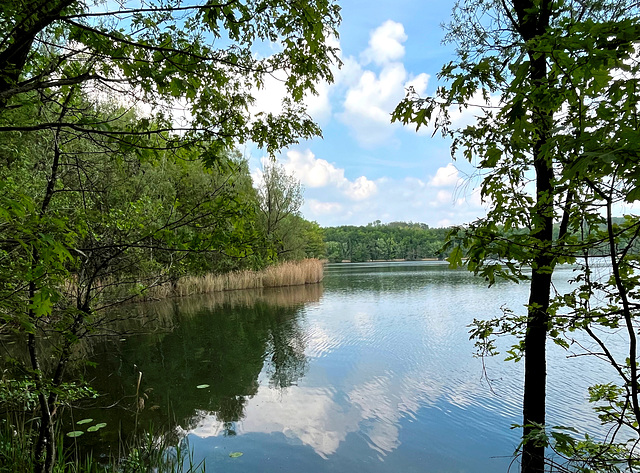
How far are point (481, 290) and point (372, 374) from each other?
13025 millimetres

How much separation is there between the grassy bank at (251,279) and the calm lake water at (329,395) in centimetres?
790

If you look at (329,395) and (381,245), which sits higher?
(381,245)

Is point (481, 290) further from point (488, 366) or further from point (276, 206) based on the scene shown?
point (276, 206)

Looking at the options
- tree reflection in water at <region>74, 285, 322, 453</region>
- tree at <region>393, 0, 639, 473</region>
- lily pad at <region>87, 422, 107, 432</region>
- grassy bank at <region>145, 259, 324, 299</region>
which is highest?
tree at <region>393, 0, 639, 473</region>

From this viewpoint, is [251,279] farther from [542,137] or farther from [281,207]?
[542,137]

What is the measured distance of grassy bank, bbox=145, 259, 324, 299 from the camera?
57.8 ft

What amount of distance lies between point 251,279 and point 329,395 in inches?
618

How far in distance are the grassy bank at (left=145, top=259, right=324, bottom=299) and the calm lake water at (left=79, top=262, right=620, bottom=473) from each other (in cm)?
790

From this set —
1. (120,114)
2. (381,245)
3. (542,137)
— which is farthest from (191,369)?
(381,245)

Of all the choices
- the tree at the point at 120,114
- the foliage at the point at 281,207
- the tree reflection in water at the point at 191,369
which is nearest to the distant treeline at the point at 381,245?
the foliage at the point at 281,207

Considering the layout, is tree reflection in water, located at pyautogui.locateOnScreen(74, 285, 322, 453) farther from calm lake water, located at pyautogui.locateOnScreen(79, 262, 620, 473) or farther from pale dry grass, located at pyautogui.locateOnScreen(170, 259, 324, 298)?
pale dry grass, located at pyautogui.locateOnScreen(170, 259, 324, 298)

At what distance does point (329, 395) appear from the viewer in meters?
5.73

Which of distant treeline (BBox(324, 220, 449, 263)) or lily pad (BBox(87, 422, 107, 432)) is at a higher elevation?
distant treeline (BBox(324, 220, 449, 263))

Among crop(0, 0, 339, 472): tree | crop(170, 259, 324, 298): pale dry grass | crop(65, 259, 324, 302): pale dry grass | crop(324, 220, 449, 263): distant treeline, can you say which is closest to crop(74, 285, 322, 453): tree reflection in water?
crop(0, 0, 339, 472): tree
